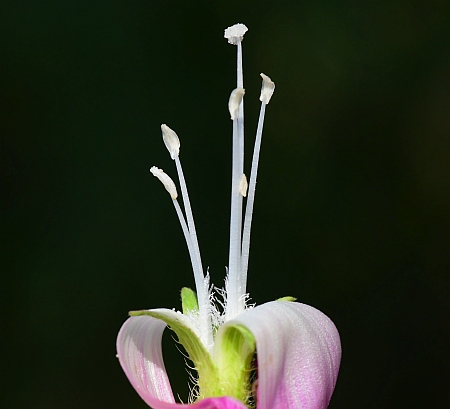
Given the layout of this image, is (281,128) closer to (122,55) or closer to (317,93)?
(317,93)

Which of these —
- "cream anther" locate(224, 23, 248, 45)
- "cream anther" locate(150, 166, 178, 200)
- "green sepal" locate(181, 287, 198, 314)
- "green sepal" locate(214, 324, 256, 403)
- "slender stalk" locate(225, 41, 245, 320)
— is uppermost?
"cream anther" locate(224, 23, 248, 45)

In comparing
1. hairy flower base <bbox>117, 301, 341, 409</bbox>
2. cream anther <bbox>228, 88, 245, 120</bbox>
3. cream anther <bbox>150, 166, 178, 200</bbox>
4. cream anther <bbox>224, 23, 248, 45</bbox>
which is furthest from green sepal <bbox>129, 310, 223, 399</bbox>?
cream anther <bbox>224, 23, 248, 45</bbox>

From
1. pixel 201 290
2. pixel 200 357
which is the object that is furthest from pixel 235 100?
pixel 200 357

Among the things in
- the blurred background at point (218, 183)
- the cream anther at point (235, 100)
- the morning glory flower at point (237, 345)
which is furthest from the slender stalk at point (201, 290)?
the blurred background at point (218, 183)

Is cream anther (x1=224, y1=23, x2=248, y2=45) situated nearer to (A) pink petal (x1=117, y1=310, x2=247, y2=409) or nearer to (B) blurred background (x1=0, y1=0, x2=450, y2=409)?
(A) pink petal (x1=117, y1=310, x2=247, y2=409)

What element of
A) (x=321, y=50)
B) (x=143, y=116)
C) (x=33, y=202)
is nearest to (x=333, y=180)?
(x=321, y=50)

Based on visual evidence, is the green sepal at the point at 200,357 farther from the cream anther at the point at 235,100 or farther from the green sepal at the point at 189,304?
the cream anther at the point at 235,100

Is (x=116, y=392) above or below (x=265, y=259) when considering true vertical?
below
